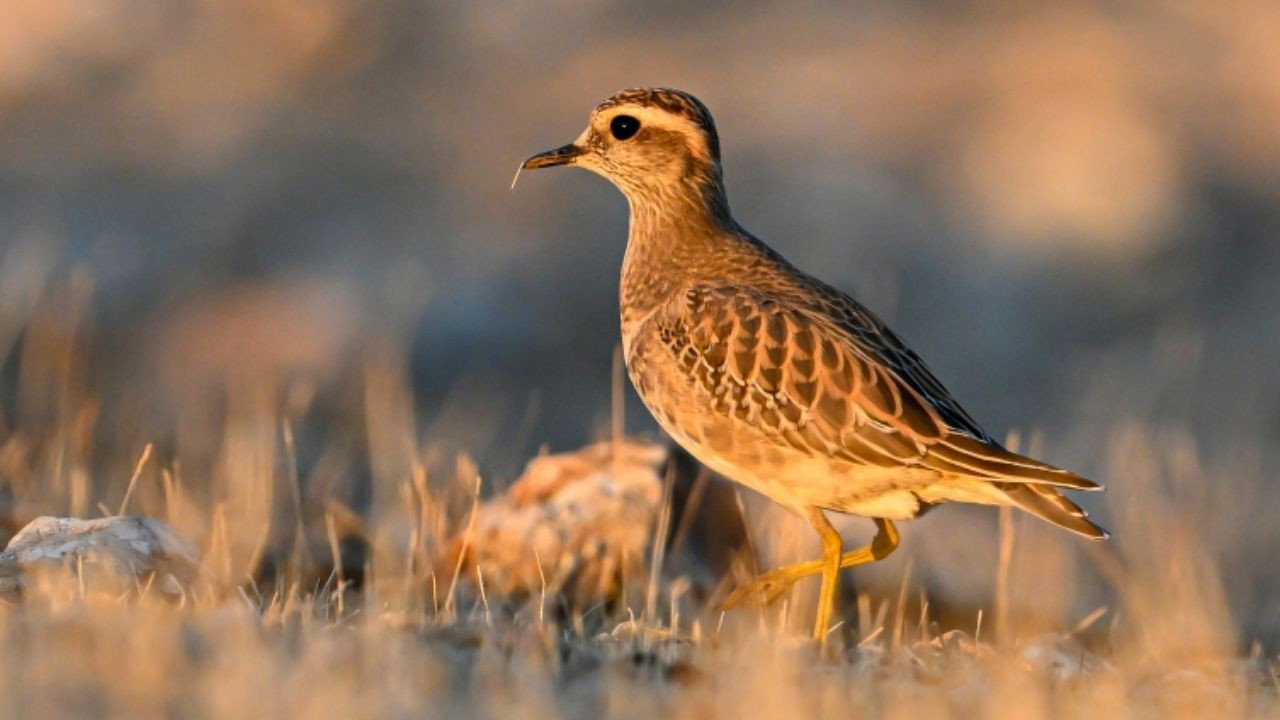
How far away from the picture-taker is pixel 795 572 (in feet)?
29.7

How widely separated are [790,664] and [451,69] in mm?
22714

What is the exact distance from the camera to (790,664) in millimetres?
6188

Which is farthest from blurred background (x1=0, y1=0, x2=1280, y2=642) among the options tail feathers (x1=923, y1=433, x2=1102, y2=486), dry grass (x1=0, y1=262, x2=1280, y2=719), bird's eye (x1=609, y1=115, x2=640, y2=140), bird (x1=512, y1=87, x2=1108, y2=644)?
tail feathers (x1=923, y1=433, x2=1102, y2=486)

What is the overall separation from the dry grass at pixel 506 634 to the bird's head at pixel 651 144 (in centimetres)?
180

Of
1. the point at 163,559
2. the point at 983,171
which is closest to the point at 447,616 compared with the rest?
the point at 163,559

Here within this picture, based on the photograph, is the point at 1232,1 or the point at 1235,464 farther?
the point at 1232,1

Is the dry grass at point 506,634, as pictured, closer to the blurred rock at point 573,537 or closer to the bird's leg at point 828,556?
the blurred rock at point 573,537

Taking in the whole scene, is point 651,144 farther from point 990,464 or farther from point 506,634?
point 506,634

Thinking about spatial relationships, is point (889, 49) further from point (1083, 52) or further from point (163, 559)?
point (163, 559)

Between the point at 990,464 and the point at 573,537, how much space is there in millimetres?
2845

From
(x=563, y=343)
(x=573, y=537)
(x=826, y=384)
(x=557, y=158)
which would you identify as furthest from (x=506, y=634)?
(x=563, y=343)

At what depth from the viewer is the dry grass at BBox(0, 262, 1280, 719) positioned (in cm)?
544

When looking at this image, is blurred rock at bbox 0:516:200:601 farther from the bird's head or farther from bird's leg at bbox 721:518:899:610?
the bird's head

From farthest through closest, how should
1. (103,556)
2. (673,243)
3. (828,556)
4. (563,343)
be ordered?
(563,343), (673,243), (828,556), (103,556)
